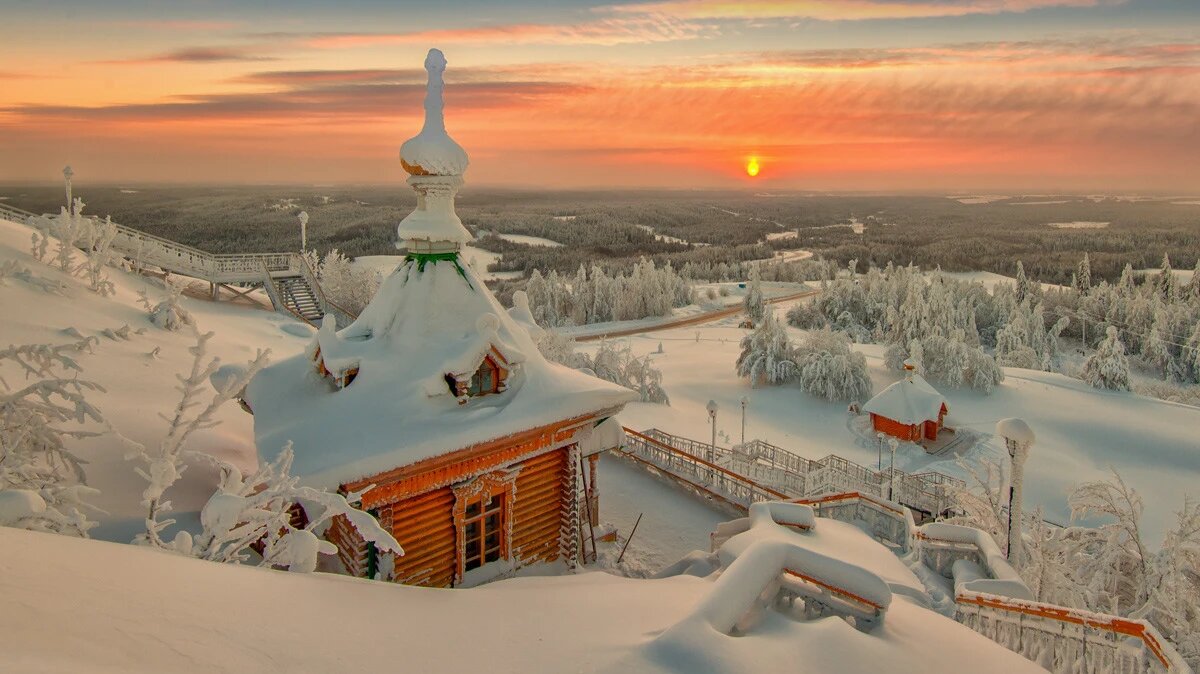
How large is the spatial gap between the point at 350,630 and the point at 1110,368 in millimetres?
43279

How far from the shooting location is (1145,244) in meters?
148

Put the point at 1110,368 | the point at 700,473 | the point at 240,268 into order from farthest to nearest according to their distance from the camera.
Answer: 1. the point at 1110,368
2. the point at 240,268
3. the point at 700,473

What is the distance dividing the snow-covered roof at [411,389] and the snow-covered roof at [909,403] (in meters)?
21.7

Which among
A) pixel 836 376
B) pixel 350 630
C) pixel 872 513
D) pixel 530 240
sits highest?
pixel 350 630

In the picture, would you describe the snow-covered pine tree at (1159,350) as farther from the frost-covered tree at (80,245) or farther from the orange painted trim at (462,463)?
the frost-covered tree at (80,245)

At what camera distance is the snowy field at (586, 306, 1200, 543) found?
2705 centimetres

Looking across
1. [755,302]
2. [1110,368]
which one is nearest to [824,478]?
[1110,368]

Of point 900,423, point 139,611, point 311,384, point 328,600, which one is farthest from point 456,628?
point 900,423

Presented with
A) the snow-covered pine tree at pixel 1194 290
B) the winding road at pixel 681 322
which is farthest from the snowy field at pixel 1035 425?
the snow-covered pine tree at pixel 1194 290

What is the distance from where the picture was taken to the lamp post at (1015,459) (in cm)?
1080

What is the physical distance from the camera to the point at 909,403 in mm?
29766

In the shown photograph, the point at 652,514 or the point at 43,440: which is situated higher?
the point at 43,440

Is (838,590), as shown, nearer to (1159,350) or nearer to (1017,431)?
(1017,431)

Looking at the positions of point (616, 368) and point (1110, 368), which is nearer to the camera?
point (616, 368)
